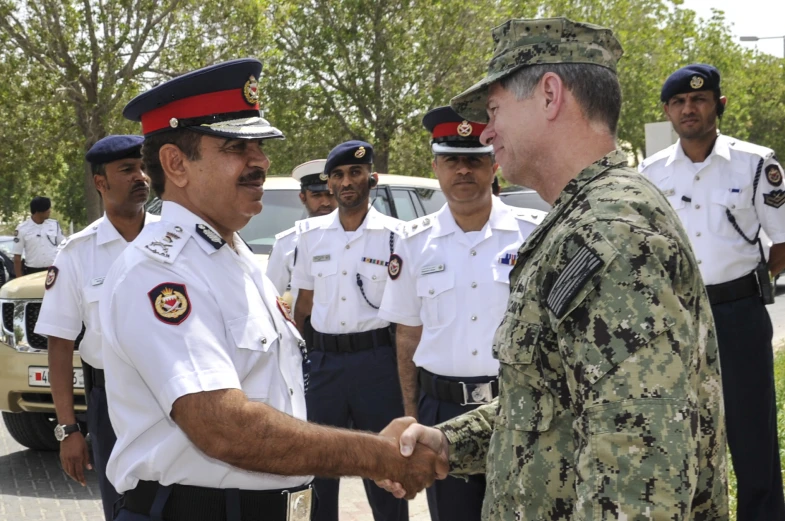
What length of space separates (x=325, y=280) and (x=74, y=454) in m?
1.80

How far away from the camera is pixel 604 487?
177 centimetres

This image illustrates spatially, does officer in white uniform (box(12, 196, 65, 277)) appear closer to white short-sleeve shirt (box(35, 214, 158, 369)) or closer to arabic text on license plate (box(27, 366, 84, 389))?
arabic text on license plate (box(27, 366, 84, 389))

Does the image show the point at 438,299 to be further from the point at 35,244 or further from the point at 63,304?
the point at 35,244

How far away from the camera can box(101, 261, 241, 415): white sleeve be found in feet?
7.80

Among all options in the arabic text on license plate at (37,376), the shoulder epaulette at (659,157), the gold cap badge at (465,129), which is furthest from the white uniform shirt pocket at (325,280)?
the arabic text on license plate at (37,376)

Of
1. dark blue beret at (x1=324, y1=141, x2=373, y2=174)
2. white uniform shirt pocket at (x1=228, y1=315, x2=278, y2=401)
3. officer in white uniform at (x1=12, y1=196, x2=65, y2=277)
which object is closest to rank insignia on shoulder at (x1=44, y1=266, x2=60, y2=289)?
dark blue beret at (x1=324, y1=141, x2=373, y2=174)

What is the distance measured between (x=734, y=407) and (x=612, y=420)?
3.53 m

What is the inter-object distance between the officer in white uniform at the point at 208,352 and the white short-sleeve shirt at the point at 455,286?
1.42 meters

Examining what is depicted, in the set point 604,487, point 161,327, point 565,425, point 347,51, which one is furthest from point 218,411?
point 347,51

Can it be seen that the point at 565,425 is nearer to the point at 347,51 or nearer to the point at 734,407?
the point at 734,407

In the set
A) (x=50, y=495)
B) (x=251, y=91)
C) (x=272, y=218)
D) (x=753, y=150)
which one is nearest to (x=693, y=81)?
(x=753, y=150)

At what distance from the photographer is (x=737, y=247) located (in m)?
5.06

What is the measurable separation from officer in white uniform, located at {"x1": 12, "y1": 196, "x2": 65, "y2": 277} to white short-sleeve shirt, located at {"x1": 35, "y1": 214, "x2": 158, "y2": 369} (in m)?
11.7

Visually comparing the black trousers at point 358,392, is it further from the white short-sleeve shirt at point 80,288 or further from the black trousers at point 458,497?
the white short-sleeve shirt at point 80,288
